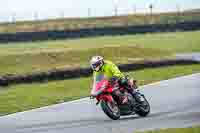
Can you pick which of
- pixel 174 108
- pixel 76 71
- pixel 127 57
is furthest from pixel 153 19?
pixel 174 108

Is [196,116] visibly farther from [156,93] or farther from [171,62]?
[171,62]

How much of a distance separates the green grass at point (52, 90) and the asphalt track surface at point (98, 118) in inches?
42.0

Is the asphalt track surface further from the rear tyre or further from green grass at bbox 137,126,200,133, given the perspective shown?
green grass at bbox 137,126,200,133

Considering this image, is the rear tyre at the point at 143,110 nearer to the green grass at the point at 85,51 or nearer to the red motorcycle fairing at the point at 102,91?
the red motorcycle fairing at the point at 102,91

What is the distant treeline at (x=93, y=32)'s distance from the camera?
45784mm

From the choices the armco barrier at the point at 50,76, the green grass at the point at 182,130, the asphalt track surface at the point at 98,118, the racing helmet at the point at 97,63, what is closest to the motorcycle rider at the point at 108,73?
the racing helmet at the point at 97,63

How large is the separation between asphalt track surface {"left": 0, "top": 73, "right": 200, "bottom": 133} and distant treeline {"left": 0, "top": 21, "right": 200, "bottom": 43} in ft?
87.3

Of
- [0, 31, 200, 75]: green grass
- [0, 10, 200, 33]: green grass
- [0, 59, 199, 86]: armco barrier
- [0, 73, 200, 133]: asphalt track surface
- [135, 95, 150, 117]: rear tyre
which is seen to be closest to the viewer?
[0, 73, 200, 133]: asphalt track surface

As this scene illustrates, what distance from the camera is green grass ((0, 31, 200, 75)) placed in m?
33.1

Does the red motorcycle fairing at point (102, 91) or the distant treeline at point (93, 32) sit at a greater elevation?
the red motorcycle fairing at point (102, 91)

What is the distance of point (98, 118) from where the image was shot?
1491 centimetres

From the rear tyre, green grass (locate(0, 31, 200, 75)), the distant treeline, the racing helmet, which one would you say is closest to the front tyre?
the rear tyre

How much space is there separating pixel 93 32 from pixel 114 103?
34536mm

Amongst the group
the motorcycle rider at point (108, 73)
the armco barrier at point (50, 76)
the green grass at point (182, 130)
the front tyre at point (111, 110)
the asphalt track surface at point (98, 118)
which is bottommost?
the armco barrier at point (50, 76)
